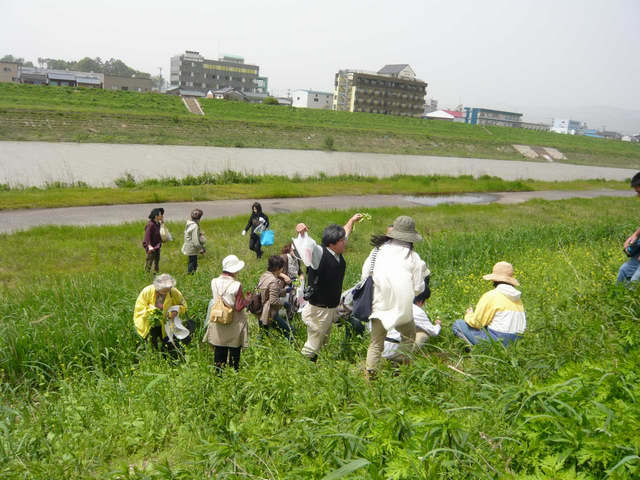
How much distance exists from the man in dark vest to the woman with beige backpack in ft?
2.17

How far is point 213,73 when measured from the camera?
384 ft

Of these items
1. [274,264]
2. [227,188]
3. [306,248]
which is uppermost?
[306,248]

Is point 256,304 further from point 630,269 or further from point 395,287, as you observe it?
point 630,269

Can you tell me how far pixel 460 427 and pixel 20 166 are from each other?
1028 inches

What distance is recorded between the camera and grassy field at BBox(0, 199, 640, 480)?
2.39 m

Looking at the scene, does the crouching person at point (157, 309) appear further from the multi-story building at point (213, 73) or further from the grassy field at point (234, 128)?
the multi-story building at point (213, 73)

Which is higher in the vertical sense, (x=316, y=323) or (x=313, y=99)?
(x=313, y=99)

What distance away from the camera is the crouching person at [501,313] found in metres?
4.54

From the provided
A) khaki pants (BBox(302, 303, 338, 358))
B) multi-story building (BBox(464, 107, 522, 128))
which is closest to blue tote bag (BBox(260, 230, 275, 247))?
khaki pants (BBox(302, 303, 338, 358))

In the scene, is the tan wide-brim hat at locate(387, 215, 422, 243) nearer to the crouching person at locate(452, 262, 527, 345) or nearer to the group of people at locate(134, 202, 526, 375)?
the group of people at locate(134, 202, 526, 375)

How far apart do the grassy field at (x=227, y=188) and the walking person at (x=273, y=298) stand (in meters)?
12.2

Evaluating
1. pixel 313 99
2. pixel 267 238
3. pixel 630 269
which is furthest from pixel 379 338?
pixel 313 99

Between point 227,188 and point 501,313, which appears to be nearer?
point 501,313

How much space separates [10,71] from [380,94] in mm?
66396
